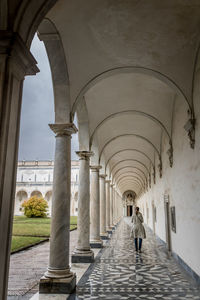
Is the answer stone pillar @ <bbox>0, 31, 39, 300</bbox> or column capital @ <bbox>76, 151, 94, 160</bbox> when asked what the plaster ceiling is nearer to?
column capital @ <bbox>76, 151, 94, 160</bbox>

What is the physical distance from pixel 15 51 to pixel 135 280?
6.36 m

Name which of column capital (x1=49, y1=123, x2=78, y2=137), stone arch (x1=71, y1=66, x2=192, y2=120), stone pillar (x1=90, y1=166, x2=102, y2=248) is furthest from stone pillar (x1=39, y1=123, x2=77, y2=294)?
stone pillar (x1=90, y1=166, x2=102, y2=248)

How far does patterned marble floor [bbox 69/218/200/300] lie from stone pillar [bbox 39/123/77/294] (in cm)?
46

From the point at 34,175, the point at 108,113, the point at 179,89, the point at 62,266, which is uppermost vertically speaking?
the point at 34,175

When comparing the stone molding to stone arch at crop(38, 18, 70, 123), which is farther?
stone arch at crop(38, 18, 70, 123)

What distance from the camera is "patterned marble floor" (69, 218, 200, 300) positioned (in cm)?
601

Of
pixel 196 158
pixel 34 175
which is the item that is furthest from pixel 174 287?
pixel 34 175

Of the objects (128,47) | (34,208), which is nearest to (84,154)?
(128,47)

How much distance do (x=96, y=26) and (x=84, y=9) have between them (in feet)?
2.08

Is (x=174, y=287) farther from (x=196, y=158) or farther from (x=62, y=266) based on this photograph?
(x=196, y=158)

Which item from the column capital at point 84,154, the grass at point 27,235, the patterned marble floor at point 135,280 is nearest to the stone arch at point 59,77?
the column capital at point 84,154

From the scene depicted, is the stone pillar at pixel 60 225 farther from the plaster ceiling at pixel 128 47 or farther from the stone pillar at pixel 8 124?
the stone pillar at pixel 8 124

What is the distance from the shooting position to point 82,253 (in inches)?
379

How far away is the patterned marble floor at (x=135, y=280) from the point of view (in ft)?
19.7
